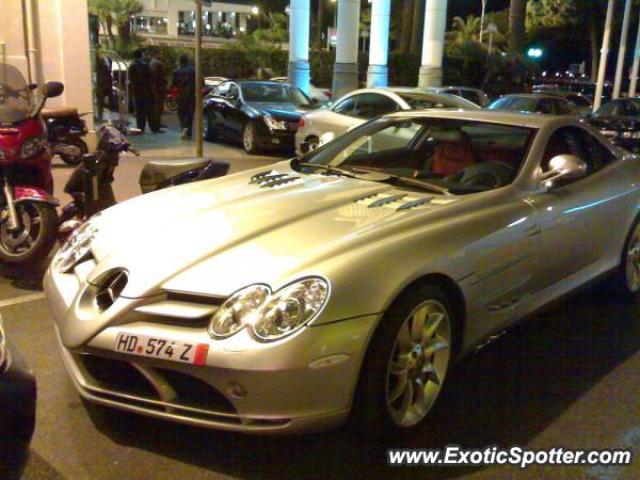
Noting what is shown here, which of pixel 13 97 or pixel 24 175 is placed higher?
Result: pixel 13 97

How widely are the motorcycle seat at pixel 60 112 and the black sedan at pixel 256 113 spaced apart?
374cm

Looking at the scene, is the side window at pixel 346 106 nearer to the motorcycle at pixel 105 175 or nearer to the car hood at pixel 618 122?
the motorcycle at pixel 105 175

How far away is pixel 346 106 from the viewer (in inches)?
473

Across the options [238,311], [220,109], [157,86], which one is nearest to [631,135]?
[220,109]

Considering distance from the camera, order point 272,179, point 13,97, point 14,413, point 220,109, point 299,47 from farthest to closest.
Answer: point 299,47, point 220,109, point 13,97, point 272,179, point 14,413

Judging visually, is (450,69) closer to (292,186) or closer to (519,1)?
(519,1)

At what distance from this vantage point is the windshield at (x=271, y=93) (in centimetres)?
1498

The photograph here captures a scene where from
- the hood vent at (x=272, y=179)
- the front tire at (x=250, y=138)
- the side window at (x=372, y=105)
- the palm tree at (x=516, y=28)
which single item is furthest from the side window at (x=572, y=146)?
the palm tree at (x=516, y=28)

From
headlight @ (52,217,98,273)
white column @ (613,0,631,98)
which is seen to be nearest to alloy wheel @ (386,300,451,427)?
headlight @ (52,217,98,273)

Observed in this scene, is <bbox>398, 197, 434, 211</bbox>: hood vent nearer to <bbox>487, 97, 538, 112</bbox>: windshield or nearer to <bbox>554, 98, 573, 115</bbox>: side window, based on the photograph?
<bbox>487, 97, 538, 112</bbox>: windshield

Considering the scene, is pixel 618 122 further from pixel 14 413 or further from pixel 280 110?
pixel 14 413

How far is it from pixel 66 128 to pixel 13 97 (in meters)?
5.04

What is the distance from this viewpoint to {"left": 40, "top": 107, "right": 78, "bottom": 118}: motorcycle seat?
10648 mm

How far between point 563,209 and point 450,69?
98.3 feet
